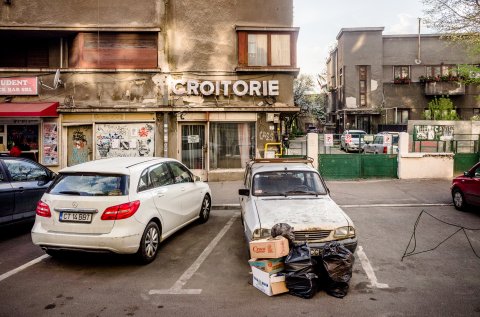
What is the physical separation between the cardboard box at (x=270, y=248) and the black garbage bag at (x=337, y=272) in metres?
0.57

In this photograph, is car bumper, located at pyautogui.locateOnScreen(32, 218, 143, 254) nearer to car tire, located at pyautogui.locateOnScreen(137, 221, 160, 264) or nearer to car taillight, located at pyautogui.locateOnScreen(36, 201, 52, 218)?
car tire, located at pyautogui.locateOnScreen(137, 221, 160, 264)

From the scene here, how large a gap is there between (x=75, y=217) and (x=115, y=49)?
442 inches

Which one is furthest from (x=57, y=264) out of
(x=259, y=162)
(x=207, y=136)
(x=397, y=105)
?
(x=397, y=105)

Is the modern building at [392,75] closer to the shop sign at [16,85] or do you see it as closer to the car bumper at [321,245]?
the shop sign at [16,85]

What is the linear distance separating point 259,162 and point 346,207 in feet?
12.2

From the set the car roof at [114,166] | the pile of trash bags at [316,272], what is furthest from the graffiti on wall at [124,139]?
the pile of trash bags at [316,272]

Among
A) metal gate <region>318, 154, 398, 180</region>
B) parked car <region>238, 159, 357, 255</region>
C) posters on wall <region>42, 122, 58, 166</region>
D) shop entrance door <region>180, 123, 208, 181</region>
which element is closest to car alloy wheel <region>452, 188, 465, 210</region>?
parked car <region>238, 159, 357, 255</region>

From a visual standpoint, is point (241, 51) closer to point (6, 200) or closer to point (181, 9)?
point (181, 9)

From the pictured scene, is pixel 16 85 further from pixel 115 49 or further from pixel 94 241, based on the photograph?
pixel 94 241

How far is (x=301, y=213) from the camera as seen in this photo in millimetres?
6297

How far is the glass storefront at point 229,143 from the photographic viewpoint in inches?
639

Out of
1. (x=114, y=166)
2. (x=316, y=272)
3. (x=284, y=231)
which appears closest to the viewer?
(x=316, y=272)

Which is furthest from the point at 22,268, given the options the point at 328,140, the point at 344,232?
the point at 328,140

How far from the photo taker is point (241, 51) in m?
15.9
